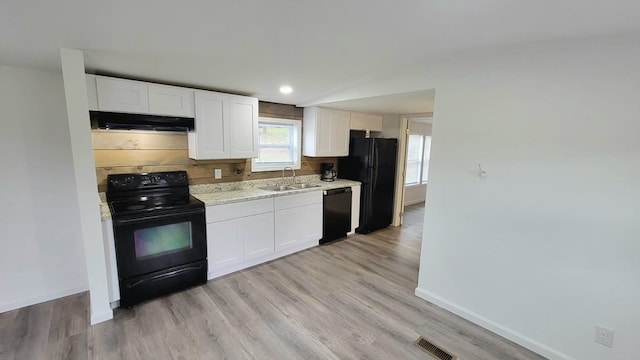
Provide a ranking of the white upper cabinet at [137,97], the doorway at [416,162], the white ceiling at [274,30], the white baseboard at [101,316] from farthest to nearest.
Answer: the doorway at [416,162], the white upper cabinet at [137,97], the white baseboard at [101,316], the white ceiling at [274,30]

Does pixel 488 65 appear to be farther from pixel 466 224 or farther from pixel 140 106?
pixel 140 106

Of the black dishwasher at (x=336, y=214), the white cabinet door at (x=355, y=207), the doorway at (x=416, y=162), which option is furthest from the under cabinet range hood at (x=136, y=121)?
the doorway at (x=416, y=162)

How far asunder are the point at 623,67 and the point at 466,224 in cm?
141

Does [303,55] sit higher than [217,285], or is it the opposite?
[303,55]

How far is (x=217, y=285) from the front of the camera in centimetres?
290

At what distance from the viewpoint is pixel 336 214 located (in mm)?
4160

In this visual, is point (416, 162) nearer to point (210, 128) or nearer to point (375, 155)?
point (375, 155)

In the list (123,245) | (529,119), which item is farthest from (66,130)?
(529,119)

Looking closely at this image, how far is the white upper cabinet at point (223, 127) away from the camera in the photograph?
3.01 metres

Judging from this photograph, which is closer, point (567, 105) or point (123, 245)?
point (567, 105)

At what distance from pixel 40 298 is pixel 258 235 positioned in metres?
2.06

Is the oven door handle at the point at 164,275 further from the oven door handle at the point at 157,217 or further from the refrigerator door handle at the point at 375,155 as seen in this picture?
the refrigerator door handle at the point at 375,155

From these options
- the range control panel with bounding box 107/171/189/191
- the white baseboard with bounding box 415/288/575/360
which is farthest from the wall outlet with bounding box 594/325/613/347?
the range control panel with bounding box 107/171/189/191

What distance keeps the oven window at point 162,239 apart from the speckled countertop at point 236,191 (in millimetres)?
307
